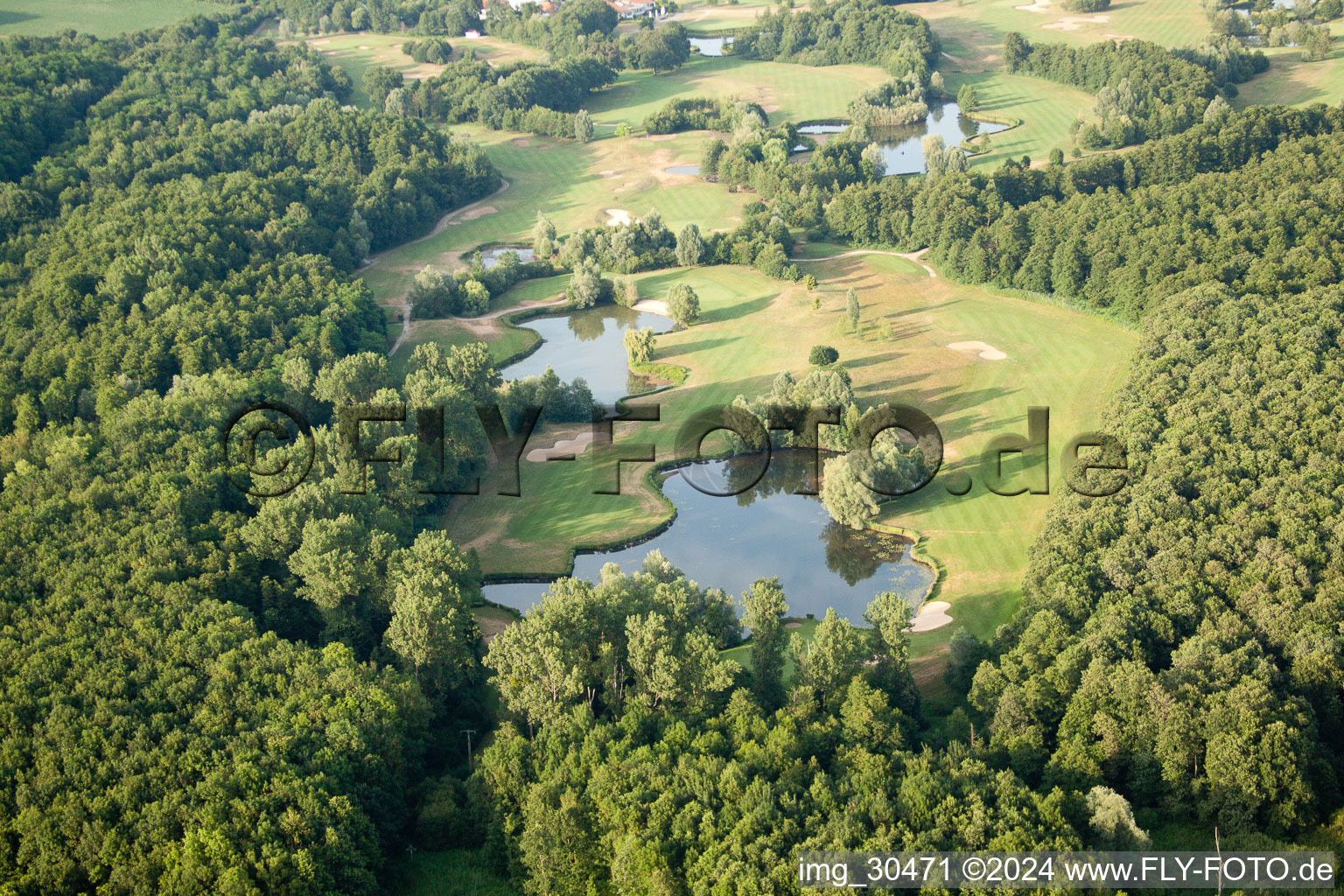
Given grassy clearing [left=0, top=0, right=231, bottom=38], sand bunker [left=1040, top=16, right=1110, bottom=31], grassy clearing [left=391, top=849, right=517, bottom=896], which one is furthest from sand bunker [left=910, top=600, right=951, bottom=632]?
grassy clearing [left=0, top=0, right=231, bottom=38]

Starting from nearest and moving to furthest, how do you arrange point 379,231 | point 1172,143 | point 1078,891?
point 1078,891 < point 1172,143 < point 379,231

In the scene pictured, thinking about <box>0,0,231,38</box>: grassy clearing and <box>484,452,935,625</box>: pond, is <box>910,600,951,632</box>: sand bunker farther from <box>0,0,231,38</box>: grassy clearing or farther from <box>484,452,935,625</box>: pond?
<box>0,0,231,38</box>: grassy clearing

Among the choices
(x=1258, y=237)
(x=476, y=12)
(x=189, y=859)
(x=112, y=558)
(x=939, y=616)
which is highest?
(x=476, y=12)

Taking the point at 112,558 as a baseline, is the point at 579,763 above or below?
below

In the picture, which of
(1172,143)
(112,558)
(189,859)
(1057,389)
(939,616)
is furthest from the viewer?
(1172,143)

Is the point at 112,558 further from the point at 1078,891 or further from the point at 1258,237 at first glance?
the point at 1258,237

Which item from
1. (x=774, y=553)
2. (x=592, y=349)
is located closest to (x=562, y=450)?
(x=774, y=553)

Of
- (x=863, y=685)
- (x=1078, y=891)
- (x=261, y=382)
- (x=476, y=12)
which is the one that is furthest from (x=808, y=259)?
(x=476, y=12)

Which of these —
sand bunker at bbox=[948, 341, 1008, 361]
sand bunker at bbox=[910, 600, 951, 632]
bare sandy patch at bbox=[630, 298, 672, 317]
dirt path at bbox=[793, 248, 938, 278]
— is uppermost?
dirt path at bbox=[793, 248, 938, 278]
